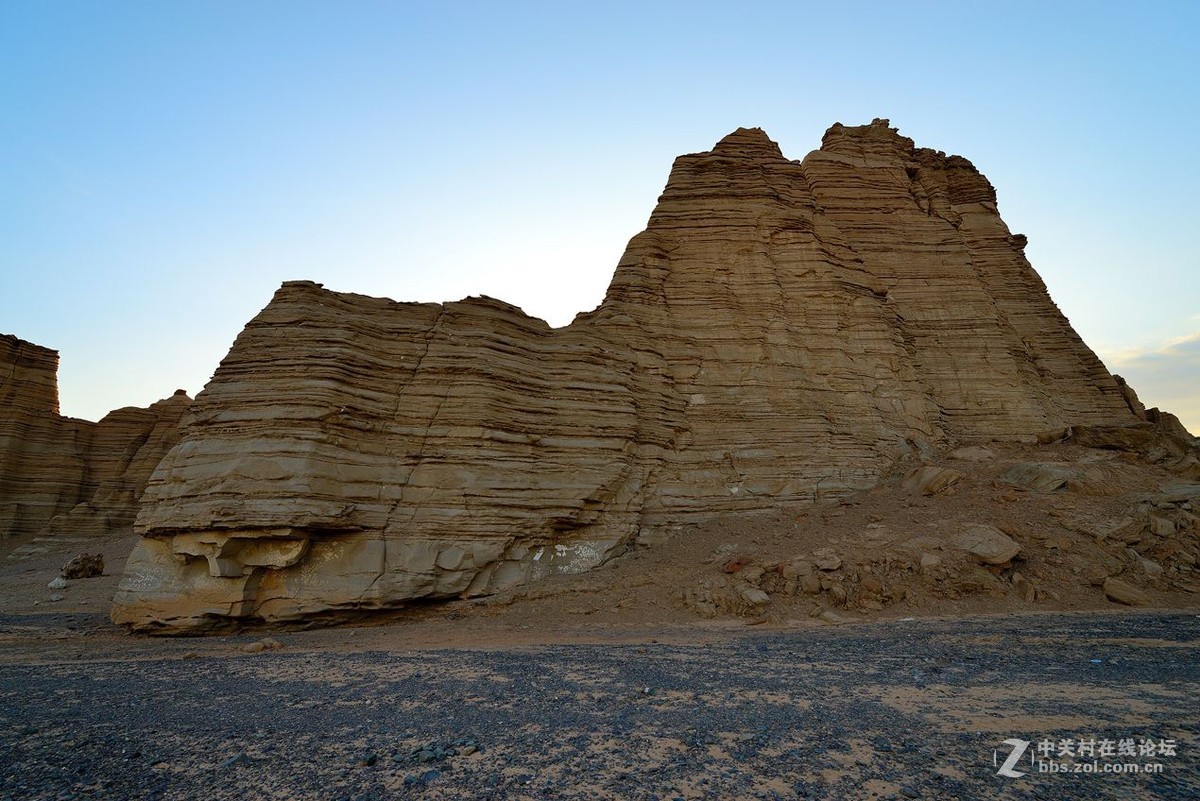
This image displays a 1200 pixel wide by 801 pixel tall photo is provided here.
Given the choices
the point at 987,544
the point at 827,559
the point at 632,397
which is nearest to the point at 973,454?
the point at 987,544

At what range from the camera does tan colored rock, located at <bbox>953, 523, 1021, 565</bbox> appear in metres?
14.0

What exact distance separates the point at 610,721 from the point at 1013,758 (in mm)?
3592

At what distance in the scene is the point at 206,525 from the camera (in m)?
12.6

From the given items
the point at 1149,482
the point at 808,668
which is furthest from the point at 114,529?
the point at 1149,482

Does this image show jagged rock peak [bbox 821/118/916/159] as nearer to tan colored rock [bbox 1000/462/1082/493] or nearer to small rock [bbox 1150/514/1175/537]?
tan colored rock [bbox 1000/462/1082/493]

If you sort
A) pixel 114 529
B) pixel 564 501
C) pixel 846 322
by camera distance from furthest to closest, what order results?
pixel 114 529, pixel 846 322, pixel 564 501

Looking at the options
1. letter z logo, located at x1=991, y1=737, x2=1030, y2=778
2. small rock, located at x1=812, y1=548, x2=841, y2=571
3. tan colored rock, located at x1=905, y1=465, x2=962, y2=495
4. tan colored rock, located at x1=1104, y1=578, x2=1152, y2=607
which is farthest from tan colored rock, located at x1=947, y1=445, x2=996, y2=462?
letter z logo, located at x1=991, y1=737, x2=1030, y2=778

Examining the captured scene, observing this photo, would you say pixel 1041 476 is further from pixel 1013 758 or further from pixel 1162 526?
pixel 1013 758

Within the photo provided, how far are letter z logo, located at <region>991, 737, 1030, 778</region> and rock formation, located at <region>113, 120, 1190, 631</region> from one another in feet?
37.8

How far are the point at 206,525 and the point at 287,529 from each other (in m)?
1.69

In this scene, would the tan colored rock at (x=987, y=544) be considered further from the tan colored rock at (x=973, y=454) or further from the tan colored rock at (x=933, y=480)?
the tan colored rock at (x=973, y=454)

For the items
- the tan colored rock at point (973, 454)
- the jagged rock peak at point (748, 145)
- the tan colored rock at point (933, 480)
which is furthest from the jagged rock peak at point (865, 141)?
the tan colored rock at point (933, 480)

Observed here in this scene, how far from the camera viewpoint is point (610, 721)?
6.16 meters

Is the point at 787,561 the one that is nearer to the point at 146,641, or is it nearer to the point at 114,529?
the point at 146,641
